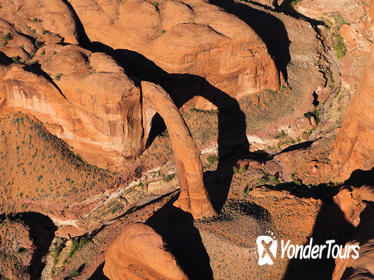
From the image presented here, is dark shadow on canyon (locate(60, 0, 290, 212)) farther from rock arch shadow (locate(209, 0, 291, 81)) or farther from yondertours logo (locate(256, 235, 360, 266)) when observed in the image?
yondertours logo (locate(256, 235, 360, 266))

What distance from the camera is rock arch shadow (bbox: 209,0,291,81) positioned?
40500 millimetres

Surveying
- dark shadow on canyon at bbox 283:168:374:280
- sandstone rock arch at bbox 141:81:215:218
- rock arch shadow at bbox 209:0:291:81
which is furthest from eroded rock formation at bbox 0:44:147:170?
rock arch shadow at bbox 209:0:291:81

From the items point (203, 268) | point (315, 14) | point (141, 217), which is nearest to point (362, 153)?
point (203, 268)

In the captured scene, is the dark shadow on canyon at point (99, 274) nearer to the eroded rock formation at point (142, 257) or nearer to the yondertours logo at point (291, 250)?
the eroded rock formation at point (142, 257)

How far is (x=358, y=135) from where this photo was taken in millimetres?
26156

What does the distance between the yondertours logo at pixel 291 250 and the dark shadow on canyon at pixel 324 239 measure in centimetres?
19

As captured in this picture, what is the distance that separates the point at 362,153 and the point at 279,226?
7440mm

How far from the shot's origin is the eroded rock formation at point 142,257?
20875mm

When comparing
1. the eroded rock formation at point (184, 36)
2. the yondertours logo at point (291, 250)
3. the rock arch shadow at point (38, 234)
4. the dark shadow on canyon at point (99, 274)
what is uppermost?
the eroded rock formation at point (184, 36)

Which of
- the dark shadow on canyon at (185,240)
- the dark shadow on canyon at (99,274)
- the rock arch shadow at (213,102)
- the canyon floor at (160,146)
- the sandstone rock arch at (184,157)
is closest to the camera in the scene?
the dark shadow on canyon at (185,240)

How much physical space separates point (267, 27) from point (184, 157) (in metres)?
23.9

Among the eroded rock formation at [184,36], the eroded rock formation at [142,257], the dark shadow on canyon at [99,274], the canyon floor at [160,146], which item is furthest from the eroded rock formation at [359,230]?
the eroded rock formation at [184,36]

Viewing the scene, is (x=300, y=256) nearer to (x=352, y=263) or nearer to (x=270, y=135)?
(x=352, y=263)

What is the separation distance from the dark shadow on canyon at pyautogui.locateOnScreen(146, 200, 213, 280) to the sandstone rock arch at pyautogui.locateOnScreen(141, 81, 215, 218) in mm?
811
